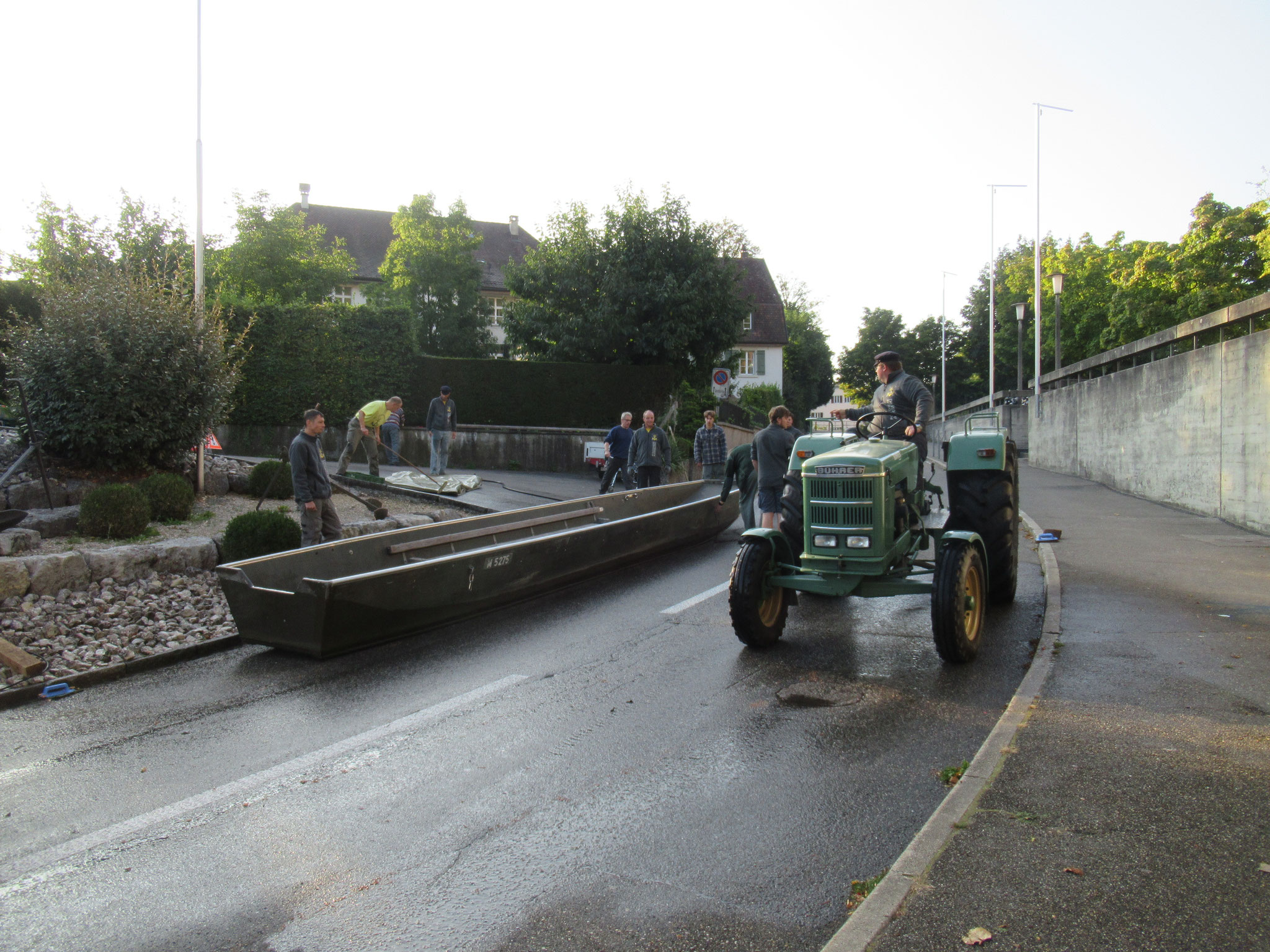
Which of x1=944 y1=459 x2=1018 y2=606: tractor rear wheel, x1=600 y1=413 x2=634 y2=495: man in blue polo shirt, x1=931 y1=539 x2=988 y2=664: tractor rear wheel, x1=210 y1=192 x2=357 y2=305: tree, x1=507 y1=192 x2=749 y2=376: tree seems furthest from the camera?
x1=210 y1=192 x2=357 y2=305: tree

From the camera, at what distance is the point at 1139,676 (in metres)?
5.76

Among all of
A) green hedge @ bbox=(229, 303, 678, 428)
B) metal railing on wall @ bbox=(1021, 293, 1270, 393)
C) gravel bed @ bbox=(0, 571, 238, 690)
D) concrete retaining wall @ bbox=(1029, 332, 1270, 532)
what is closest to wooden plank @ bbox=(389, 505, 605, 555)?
gravel bed @ bbox=(0, 571, 238, 690)

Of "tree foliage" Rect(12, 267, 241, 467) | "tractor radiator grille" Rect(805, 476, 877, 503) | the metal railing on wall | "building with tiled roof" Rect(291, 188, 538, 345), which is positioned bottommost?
"tractor radiator grille" Rect(805, 476, 877, 503)

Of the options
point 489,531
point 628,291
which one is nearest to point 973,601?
point 489,531

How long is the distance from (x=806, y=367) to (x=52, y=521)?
66.1 metres

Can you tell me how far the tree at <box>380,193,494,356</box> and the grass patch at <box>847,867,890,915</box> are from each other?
39848 mm

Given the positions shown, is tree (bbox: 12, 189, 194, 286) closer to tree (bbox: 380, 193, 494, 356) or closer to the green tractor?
tree (bbox: 380, 193, 494, 356)

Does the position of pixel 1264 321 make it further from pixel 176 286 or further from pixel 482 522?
pixel 176 286

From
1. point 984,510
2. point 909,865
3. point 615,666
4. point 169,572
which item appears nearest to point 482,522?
point 169,572

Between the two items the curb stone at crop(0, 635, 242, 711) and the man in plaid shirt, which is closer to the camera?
the curb stone at crop(0, 635, 242, 711)

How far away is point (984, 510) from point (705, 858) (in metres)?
5.22

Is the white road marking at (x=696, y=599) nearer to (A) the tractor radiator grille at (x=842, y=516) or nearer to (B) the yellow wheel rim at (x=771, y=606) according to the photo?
(B) the yellow wheel rim at (x=771, y=606)

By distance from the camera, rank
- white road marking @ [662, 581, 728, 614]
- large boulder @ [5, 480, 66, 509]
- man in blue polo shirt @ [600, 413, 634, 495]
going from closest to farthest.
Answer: white road marking @ [662, 581, 728, 614] → large boulder @ [5, 480, 66, 509] → man in blue polo shirt @ [600, 413, 634, 495]

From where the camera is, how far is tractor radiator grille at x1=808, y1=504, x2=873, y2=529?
6.32 m
